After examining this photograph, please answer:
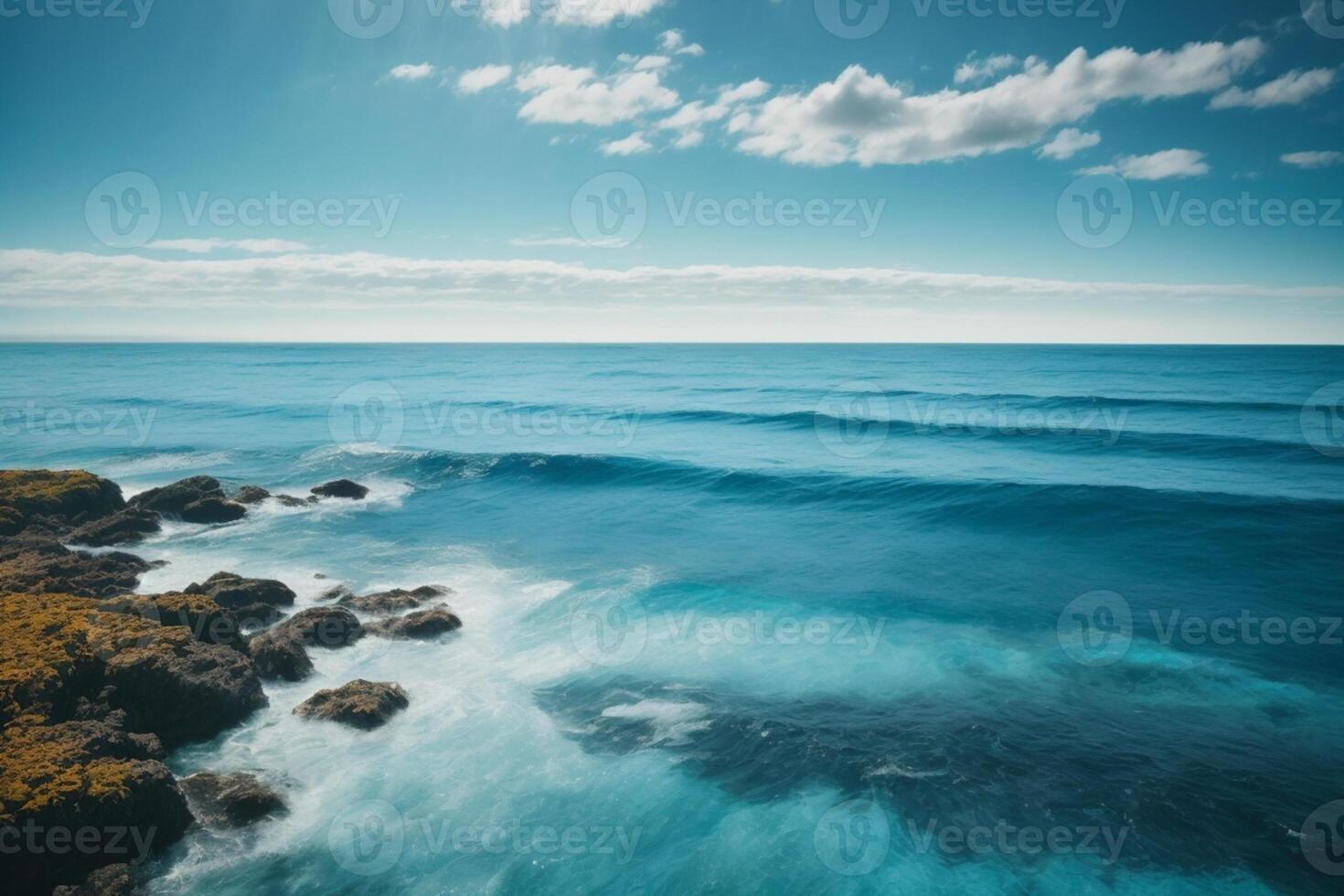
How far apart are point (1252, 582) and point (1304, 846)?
40.9 ft

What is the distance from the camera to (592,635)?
15789 mm

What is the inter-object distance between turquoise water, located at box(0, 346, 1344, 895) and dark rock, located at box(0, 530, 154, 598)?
1.16 meters

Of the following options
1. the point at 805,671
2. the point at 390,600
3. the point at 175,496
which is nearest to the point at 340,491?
the point at 175,496

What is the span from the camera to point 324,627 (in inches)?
574

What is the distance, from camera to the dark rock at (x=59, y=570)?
14.5 meters

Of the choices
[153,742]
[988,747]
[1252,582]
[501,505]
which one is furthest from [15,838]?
[1252,582]

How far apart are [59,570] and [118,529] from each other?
671 cm

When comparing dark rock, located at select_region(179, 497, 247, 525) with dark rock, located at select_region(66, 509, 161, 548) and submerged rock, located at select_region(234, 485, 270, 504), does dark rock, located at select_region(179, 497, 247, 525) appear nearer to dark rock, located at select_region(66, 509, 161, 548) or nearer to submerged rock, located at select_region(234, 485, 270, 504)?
dark rock, located at select_region(66, 509, 161, 548)

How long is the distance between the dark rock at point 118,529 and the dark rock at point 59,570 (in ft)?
5.37

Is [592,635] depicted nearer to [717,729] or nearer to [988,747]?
[717,729]

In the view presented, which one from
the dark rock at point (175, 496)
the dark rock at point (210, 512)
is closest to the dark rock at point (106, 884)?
the dark rock at point (210, 512)

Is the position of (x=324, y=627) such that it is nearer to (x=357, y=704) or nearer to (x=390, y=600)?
(x=390, y=600)

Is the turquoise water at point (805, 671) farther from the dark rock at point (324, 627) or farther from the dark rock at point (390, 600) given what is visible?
the dark rock at point (390, 600)

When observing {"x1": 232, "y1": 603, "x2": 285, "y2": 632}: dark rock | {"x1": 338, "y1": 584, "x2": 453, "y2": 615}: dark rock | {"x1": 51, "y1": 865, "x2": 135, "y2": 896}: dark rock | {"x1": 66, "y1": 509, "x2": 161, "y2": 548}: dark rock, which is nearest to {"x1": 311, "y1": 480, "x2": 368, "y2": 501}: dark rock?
{"x1": 66, "y1": 509, "x2": 161, "y2": 548}: dark rock
